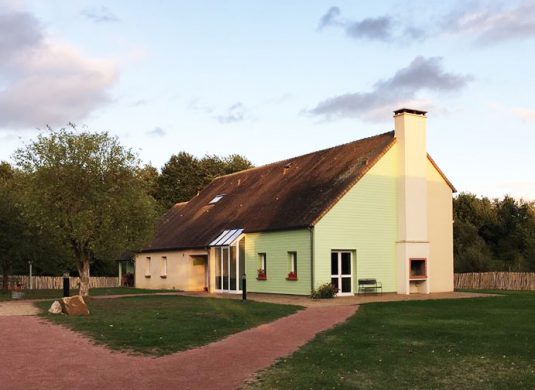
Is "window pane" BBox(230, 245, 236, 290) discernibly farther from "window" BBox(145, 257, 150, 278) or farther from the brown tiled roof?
"window" BBox(145, 257, 150, 278)

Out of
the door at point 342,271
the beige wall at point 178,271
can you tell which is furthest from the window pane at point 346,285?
the beige wall at point 178,271

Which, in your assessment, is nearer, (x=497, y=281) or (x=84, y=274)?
(x=84, y=274)

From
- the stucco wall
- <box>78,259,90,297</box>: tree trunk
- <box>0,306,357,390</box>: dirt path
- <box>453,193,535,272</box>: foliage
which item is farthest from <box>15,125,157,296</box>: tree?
<box>453,193,535,272</box>: foliage

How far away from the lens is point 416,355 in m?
11.4

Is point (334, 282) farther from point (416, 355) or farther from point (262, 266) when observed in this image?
point (416, 355)

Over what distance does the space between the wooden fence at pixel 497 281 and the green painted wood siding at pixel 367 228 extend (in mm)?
8537

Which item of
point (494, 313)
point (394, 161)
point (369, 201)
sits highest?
point (394, 161)

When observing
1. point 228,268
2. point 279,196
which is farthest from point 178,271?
point 279,196

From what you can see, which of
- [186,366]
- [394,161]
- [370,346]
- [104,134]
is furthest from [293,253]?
[186,366]

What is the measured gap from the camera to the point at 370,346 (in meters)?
12.5

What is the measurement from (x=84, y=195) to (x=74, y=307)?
7.38 meters

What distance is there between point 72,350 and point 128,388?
4.11m

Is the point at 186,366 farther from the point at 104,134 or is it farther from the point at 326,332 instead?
the point at 104,134

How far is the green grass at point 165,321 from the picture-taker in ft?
44.3
